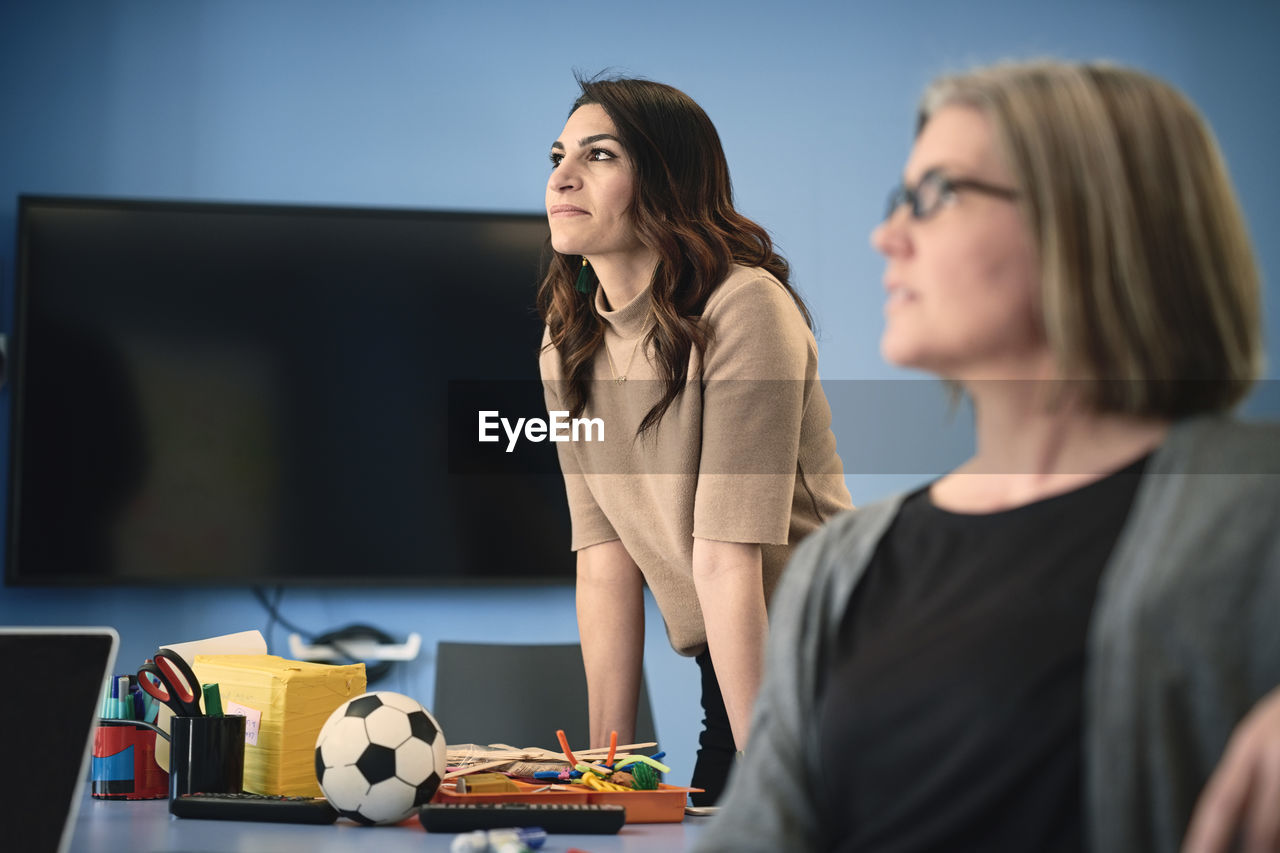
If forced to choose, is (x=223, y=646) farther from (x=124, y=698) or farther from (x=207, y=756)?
(x=207, y=756)

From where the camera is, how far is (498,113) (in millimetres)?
3107

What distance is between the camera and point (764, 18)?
10.7ft

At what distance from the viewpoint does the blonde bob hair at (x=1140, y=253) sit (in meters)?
0.78

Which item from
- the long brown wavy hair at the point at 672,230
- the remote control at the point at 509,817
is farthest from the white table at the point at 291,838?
the long brown wavy hair at the point at 672,230

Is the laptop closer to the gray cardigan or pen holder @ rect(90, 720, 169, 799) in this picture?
pen holder @ rect(90, 720, 169, 799)

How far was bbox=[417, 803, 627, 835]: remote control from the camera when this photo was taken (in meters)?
1.10

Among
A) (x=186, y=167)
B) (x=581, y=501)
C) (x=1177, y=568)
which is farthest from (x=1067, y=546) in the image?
(x=186, y=167)

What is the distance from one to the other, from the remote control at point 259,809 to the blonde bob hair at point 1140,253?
82 cm

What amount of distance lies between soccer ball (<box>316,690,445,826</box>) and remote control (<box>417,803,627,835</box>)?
0.17 ft

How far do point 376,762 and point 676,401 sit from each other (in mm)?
693

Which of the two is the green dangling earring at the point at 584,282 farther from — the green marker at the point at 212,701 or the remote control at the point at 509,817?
the remote control at the point at 509,817

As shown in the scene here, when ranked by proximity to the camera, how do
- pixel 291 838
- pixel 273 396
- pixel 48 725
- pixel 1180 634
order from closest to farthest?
1. pixel 1180 634
2. pixel 48 725
3. pixel 291 838
4. pixel 273 396

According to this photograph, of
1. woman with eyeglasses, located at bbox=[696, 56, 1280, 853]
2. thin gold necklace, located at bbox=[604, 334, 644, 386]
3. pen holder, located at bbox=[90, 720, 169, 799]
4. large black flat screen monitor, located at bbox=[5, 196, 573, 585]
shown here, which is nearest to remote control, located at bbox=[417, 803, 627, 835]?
woman with eyeglasses, located at bbox=[696, 56, 1280, 853]

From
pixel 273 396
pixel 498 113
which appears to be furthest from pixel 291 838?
pixel 498 113
